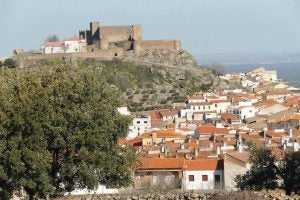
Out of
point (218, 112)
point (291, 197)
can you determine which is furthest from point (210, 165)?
point (218, 112)

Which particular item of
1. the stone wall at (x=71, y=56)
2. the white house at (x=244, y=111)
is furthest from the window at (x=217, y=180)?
the stone wall at (x=71, y=56)

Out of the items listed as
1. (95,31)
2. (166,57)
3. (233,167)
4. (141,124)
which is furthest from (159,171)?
(95,31)

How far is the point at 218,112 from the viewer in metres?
77.2

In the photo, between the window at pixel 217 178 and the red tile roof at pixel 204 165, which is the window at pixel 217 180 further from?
the red tile roof at pixel 204 165

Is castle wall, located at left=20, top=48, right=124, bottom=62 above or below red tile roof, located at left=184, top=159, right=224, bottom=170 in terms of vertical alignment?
above

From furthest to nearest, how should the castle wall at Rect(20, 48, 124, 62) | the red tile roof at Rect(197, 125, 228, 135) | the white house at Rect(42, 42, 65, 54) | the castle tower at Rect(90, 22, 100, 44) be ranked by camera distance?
the castle tower at Rect(90, 22, 100, 44) < the white house at Rect(42, 42, 65, 54) < the castle wall at Rect(20, 48, 124, 62) < the red tile roof at Rect(197, 125, 228, 135)

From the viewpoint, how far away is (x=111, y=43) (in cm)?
9681

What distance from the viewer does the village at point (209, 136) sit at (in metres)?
32.2

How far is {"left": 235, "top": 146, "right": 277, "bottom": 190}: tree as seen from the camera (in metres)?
22.9

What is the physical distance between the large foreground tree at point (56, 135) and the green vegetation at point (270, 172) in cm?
421

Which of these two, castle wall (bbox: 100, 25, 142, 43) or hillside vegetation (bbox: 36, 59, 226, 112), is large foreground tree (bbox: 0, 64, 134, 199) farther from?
castle wall (bbox: 100, 25, 142, 43)

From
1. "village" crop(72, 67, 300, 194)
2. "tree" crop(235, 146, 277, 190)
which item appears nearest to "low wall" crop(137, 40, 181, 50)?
"village" crop(72, 67, 300, 194)

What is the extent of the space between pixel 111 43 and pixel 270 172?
244 feet

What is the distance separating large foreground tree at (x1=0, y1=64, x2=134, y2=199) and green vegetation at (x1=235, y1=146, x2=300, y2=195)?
13.8 ft
